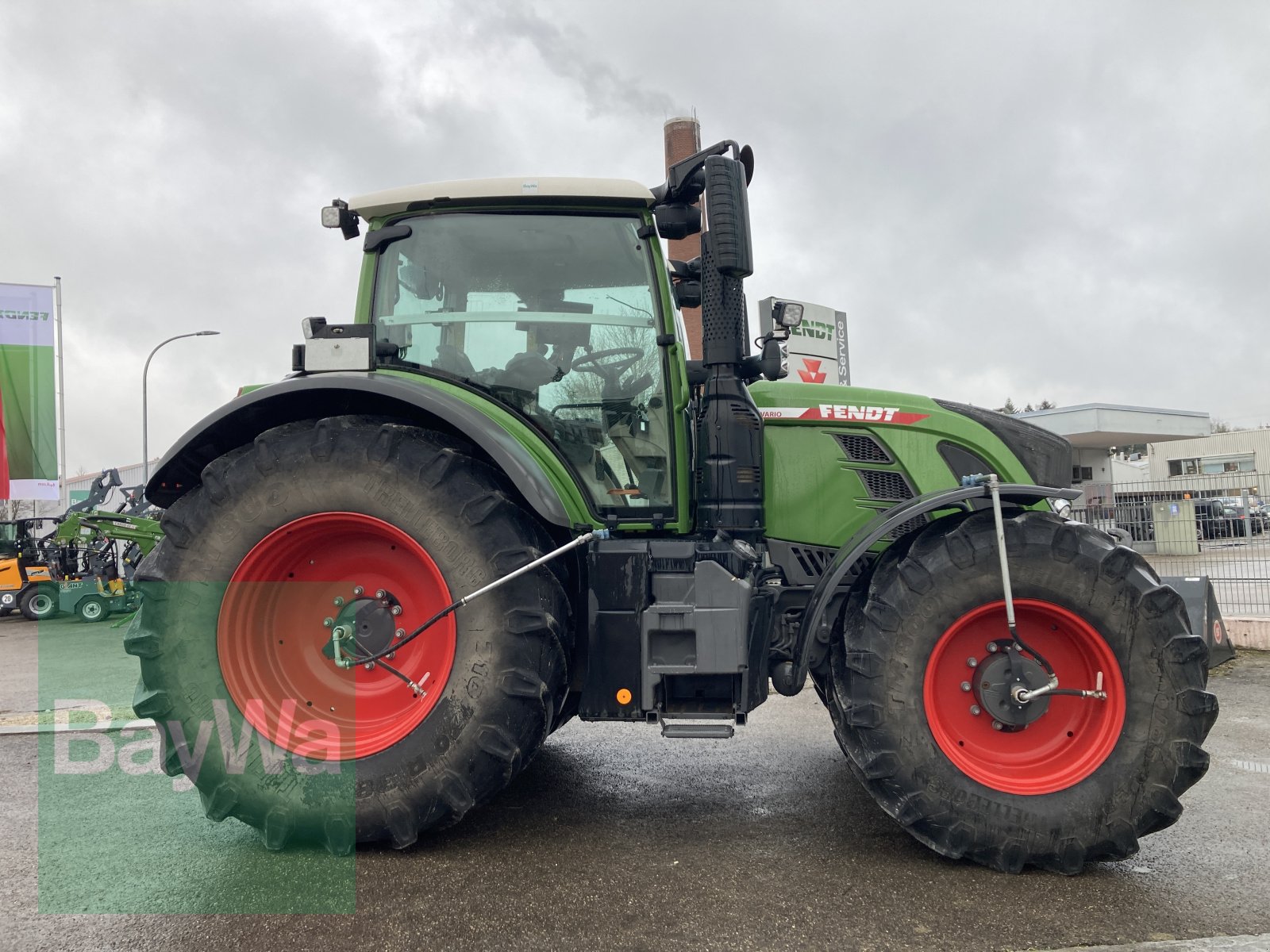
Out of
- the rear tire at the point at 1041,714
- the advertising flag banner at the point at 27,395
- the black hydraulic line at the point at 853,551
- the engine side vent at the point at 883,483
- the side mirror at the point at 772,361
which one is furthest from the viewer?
the advertising flag banner at the point at 27,395

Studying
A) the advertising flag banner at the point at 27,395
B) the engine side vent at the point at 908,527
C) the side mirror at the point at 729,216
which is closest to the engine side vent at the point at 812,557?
the engine side vent at the point at 908,527

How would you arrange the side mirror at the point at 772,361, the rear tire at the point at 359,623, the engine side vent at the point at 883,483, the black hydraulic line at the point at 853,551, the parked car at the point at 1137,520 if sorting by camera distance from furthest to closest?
the parked car at the point at 1137,520 < the engine side vent at the point at 883,483 < the side mirror at the point at 772,361 < the black hydraulic line at the point at 853,551 < the rear tire at the point at 359,623

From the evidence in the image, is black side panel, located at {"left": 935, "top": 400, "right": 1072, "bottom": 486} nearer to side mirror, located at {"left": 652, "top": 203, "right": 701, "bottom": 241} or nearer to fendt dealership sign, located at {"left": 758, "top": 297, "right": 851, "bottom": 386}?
side mirror, located at {"left": 652, "top": 203, "right": 701, "bottom": 241}

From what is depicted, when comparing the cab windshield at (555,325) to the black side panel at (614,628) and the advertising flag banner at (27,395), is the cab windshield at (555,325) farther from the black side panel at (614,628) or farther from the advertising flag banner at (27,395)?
the advertising flag banner at (27,395)

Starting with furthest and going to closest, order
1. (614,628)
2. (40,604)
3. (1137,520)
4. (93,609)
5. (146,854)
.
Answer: (40,604) → (93,609) → (1137,520) → (614,628) → (146,854)

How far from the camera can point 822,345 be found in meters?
13.5

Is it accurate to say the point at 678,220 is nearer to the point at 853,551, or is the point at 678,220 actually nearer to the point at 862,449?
the point at 862,449

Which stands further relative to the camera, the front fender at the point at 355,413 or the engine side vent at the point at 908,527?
the engine side vent at the point at 908,527

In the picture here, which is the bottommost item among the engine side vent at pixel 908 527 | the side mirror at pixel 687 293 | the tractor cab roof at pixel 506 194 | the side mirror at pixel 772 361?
the engine side vent at pixel 908 527

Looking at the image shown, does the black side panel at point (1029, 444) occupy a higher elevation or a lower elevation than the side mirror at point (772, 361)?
lower

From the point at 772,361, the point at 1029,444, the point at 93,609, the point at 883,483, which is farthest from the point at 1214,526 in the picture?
the point at 93,609

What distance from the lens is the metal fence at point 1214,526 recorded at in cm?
801

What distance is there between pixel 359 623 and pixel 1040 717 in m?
2.39

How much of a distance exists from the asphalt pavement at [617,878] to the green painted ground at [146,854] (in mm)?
10
